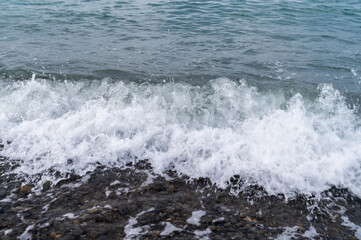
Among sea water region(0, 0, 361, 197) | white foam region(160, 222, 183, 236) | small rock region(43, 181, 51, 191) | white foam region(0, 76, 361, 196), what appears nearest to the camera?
white foam region(160, 222, 183, 236)

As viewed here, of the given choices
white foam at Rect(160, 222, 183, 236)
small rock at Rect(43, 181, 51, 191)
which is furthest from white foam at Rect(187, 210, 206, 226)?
small rock at Rect(43, 181, 51, 191)

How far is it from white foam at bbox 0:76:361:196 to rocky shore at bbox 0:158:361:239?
26 cm

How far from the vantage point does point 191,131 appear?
531 cm

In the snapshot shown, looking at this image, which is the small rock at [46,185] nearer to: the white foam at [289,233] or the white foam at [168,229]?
the white foam at [168,229]

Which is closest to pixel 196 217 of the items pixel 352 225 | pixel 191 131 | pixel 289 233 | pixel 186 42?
pixel 289 233

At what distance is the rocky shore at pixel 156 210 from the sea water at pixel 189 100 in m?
0.24

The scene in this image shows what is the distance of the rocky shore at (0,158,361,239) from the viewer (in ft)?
10.4

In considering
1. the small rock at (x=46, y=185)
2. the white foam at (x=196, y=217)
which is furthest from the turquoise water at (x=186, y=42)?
the white foam at (x=196, y=217)

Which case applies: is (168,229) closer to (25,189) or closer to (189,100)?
(25,189)

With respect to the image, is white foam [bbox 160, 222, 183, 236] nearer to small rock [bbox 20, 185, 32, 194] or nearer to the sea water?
the sea water

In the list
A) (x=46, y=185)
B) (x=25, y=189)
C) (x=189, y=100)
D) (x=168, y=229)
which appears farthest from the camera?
(x=189, y=100)

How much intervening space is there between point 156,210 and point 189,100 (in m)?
3.20

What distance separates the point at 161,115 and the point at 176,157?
135cm

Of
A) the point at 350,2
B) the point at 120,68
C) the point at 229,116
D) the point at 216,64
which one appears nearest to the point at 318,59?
the point at 216,64
